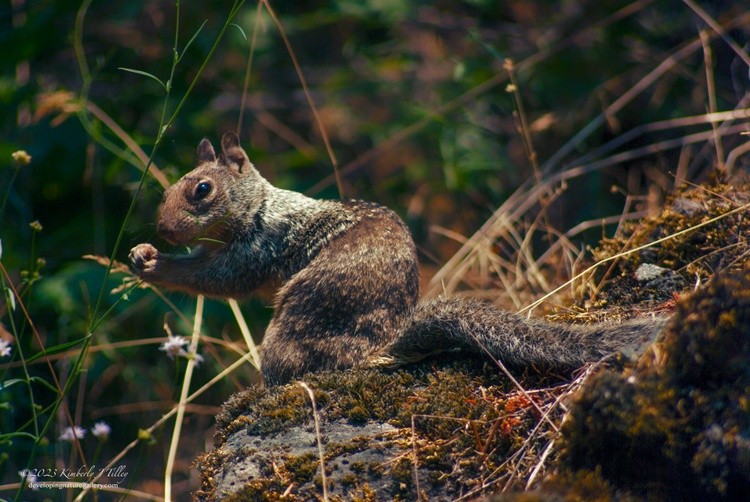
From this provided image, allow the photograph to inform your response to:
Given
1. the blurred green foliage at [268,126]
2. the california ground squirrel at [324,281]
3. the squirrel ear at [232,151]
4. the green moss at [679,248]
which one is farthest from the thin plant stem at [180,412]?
the green moss at [679,248]

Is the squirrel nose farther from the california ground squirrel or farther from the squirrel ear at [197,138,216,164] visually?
the squirrel ear at [197,138,216,164]

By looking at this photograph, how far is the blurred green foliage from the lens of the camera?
5.47m

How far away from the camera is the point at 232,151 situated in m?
4.32

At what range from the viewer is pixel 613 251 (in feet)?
11.9

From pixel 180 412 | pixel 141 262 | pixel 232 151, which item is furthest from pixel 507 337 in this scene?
pixel 232 151

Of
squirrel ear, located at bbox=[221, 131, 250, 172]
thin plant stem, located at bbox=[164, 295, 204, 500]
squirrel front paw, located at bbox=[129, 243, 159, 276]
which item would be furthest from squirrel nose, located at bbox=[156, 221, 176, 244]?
squirrel ear, located at bbox=[221, 131, 250, 172]

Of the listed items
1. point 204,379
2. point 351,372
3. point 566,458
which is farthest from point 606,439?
point 204,379

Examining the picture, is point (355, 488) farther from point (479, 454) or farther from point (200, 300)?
point (200, 300)

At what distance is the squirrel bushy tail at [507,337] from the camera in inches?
102

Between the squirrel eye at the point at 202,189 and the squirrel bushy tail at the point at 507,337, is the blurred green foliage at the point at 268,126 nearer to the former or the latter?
the squirrel eye at the point at 202,189

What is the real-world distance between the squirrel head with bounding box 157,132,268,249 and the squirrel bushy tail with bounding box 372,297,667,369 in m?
1.13

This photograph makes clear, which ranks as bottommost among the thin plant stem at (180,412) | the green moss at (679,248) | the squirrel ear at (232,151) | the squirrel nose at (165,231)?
the thin plant stem at (180,412)

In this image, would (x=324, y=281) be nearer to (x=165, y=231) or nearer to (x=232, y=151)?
(x=165, y=231)

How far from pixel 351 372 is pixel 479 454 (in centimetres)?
74
